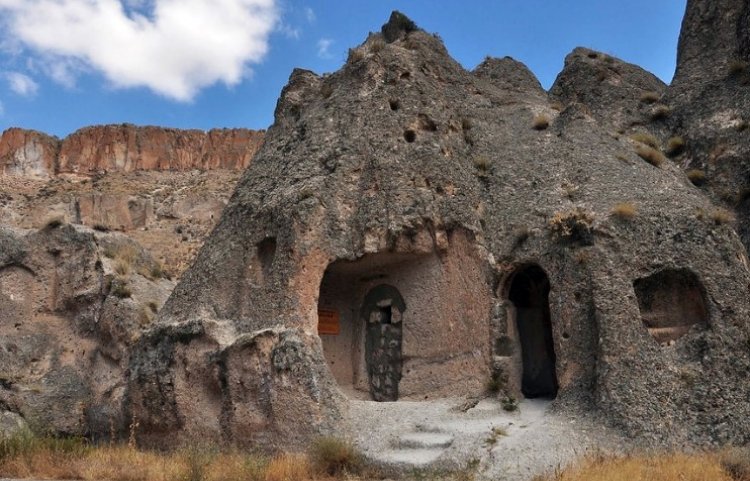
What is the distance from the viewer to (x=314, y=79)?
17.0 meters

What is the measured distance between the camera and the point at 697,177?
50.1ft

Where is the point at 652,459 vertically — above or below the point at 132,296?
below

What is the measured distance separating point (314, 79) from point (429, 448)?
9.78 metres

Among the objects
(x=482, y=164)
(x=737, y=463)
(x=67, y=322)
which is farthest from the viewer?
(x=67, y=322)

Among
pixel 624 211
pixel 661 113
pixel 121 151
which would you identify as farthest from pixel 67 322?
pixel 121 151

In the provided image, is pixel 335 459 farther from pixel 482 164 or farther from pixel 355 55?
pixel 355 55

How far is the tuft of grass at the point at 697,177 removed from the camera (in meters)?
15.3

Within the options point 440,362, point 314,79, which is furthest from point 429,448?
point 314,79

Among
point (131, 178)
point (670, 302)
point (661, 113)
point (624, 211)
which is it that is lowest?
point (670, 302)

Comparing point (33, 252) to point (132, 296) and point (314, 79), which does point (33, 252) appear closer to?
point (132, 296)

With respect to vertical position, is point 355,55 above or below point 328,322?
above

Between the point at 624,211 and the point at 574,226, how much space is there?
85cm

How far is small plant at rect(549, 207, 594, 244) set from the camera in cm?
1173

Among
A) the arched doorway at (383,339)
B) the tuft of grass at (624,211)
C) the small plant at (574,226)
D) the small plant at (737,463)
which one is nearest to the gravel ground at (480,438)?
the small plant at (737,463)
